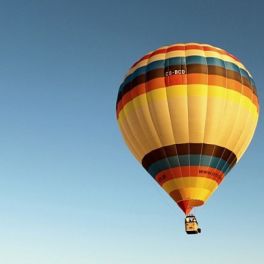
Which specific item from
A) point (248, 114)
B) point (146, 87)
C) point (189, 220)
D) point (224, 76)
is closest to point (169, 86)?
point (146, 87)

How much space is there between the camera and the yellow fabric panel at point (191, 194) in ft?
90.3

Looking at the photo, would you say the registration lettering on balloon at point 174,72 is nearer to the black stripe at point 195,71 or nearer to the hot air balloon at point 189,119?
the hot air balloon at point 189,119

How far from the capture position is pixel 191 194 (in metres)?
27.5

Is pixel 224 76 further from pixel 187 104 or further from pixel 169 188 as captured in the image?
pixel 169 188

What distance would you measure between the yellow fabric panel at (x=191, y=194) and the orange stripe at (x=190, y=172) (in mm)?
800

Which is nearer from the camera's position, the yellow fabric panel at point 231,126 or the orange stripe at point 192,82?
the yellow fabric panel at point 231,126

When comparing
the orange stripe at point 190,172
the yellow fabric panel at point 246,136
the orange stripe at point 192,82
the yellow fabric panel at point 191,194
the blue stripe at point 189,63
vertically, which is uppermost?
the blue stripe at point 189,63

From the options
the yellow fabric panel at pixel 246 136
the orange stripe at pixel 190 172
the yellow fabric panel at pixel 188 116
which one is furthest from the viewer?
the yellow fabric panel at pixel 246 136

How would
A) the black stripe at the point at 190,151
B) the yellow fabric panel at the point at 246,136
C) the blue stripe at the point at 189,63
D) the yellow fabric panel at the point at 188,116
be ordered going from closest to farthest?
the black stripe at the point at 190,151 < the yellow fabric panel at the point at 188,116 < the blue stripe at the point at 189,63 < the yellow fabric panel at the point at 246,136

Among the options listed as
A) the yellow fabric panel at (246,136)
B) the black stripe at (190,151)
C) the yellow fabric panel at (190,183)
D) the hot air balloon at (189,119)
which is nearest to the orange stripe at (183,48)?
the hot air balloon at (189,119)

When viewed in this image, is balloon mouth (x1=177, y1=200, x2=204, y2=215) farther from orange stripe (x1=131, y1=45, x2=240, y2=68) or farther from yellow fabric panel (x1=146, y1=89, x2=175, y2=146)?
orange stripe (x1=131, y1=45, x2=240, y2=68)

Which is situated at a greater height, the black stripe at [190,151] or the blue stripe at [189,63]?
the blue stripe at [189,63]

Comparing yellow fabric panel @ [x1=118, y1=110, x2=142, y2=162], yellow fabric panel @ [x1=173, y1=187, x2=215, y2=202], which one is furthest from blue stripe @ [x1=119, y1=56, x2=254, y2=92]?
yellow fabric panel @ [x1=173, y1=187, x2=215, y2=202]

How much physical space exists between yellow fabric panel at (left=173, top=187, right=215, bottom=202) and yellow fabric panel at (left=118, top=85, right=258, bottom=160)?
2784 mm
